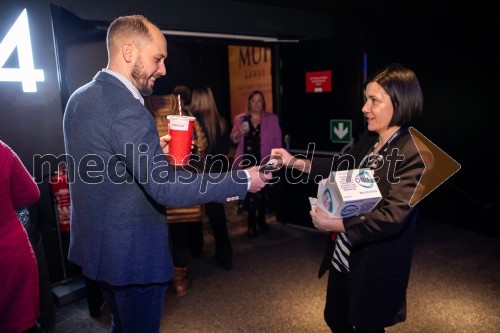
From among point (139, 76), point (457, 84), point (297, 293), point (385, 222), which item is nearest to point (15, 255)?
point (139, 76)

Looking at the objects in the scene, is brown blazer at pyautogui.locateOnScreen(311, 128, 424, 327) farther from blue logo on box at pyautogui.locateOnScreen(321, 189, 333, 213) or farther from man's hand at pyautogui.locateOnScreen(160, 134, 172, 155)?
man's hand at pyautogui.locateOnScreen(160, 134, 172, 155)

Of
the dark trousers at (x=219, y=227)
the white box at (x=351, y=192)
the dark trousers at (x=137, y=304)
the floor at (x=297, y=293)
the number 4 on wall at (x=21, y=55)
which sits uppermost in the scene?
the number 4 on wall at (x=21, y=55)

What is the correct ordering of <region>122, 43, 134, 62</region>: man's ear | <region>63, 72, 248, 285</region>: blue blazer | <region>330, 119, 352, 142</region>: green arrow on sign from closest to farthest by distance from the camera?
<region>63, 72, 248, 285</region>: blue blazer → <region>122, 43, 134, 62</region>: man's ear → <region>330, 119, 352, 142</region>: green arrow on sign

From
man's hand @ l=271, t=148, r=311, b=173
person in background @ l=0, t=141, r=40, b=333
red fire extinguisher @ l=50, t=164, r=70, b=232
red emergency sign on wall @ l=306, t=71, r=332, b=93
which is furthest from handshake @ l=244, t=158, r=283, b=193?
red emergency sign on wall @ l=306, t=71, r=332, b=93

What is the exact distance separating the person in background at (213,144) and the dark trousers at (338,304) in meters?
1.65

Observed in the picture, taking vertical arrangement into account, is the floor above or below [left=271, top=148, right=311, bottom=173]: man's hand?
below

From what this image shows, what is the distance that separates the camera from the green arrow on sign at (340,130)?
4.16m

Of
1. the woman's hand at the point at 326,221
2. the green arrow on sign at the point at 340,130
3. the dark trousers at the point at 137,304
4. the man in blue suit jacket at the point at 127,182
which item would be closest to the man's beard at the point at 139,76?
the man in blue suit jacket at the point at 127,182

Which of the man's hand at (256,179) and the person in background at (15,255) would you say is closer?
the man's hand at (256,179)

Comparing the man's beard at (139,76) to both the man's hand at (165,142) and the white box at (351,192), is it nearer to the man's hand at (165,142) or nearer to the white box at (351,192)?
the man's hand at (165,142)

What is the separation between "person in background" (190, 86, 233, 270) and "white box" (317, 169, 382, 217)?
1.87 metres

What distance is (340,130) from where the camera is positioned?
4.23 meters

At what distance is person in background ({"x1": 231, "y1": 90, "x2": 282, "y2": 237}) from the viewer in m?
4.25

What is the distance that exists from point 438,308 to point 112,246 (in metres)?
2.50
